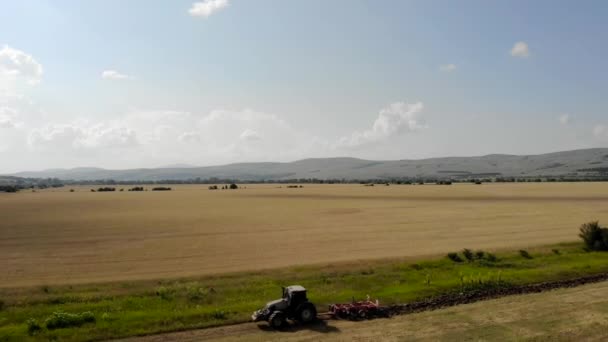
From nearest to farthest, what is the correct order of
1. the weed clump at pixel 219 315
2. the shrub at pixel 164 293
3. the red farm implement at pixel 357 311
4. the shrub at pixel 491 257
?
the weed clump at pixel 219 315
the red farm implement at pixel 357 311
the shrub at pixel 164 293
the shrub at pixel 491 257

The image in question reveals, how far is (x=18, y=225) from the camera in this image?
57.0 m

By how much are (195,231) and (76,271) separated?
19.3m

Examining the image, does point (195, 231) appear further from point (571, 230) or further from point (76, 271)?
point (571, 230)

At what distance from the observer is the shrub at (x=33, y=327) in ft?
69.3

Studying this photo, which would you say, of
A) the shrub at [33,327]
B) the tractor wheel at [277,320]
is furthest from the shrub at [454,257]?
the shrub at [33,327]

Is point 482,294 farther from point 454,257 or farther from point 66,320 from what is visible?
point 66,320

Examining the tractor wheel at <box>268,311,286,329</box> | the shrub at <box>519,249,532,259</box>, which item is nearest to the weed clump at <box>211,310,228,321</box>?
the tractor wheel at <box>268,311,286,329</box>

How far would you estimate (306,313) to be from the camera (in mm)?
22391

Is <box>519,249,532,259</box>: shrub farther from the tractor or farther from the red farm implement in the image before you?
the tractor

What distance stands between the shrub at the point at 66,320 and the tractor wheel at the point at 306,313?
31.5 ft

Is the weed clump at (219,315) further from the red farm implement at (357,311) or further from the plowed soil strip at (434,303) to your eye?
the red farm implement at (357,311)

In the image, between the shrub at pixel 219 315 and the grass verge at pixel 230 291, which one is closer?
the grass verge at pixel 230 291

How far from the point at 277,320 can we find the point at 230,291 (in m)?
7.06

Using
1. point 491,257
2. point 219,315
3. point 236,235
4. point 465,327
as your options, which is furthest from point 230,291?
point 236,235
